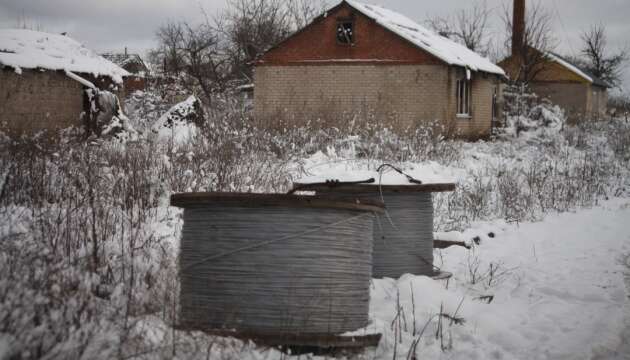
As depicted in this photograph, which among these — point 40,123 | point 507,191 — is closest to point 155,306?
point 507,191

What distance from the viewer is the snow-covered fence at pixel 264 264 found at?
11.5 ft

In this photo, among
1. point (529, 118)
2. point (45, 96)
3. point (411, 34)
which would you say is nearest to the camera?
point (45, 96)

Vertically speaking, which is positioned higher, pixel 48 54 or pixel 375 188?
pixel 48 54

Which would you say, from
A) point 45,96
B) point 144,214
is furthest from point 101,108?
point 144,214

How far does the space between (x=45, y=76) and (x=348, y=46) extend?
9.73 metres

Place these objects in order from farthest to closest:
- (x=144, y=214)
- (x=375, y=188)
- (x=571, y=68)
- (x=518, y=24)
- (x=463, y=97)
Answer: (x=571, y=68) < (x=518, y=24) < (x=463, y=97) < (x=144, y=214) < (x=375, y=188)

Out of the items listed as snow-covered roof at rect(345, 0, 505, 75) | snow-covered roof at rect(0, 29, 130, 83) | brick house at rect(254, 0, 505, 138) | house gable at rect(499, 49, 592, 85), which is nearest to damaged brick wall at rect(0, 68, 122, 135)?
snow-covered roof at rect(0, 29, 130, 83)

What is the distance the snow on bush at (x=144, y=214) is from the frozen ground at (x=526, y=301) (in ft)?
0.19

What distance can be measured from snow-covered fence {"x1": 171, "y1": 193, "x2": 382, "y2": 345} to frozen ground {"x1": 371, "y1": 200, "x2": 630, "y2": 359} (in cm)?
60

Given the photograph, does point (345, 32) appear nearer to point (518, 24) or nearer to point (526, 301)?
point (518, 24)

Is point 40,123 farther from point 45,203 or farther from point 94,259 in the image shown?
point 94,259

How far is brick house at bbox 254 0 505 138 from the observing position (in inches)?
803

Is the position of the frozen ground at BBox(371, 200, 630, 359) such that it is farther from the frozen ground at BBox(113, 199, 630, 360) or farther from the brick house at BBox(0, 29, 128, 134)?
the brick house at BBox(0, 29, 128, 134)

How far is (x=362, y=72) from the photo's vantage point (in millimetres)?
20906
